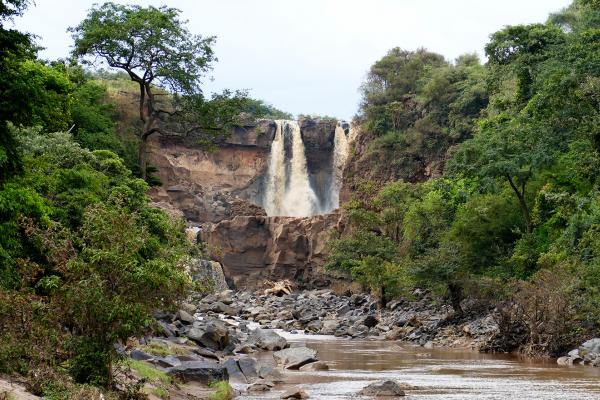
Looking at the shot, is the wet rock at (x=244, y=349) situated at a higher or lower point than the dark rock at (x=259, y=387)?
higher

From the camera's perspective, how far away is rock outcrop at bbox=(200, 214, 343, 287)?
75000 millimetres

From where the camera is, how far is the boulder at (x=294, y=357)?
89.6ft

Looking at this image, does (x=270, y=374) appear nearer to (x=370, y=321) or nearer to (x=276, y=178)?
(x=370, y=321)

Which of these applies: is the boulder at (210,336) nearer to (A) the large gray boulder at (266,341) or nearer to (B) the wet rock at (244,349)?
(B) the wet rock at (244,349)

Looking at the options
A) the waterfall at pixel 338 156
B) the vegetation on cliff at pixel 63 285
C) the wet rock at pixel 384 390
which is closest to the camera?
the vegetation on cliff at pixel 63 285

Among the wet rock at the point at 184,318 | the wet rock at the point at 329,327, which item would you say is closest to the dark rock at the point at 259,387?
the wet rock at the point at 184,318

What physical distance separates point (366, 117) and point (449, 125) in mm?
10872

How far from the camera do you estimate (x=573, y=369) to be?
26297mm

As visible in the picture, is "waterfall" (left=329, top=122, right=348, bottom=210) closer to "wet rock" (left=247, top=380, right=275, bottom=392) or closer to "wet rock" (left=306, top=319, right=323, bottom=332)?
"wet rock" (left=306, top=319, right=323, bottom=332)

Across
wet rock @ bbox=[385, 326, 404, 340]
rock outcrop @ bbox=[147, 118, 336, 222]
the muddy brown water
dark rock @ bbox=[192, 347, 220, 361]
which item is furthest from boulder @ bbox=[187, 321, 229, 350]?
rock outcrop @ bbox=[147, 118, 336, 222]

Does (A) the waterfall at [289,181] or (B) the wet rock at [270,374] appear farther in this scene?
(A) the waterfall at [289,181]

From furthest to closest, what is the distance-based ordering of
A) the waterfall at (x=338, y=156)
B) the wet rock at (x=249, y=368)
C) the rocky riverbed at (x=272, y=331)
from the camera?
the waterfall at (x=338, y=156) → the wet rock at (x=249, y=368) → the rocky riverbed at (x=272, y=331)

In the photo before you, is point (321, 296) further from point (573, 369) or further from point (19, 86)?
point (19, 86)

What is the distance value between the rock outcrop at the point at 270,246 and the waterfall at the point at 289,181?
27.9ft
